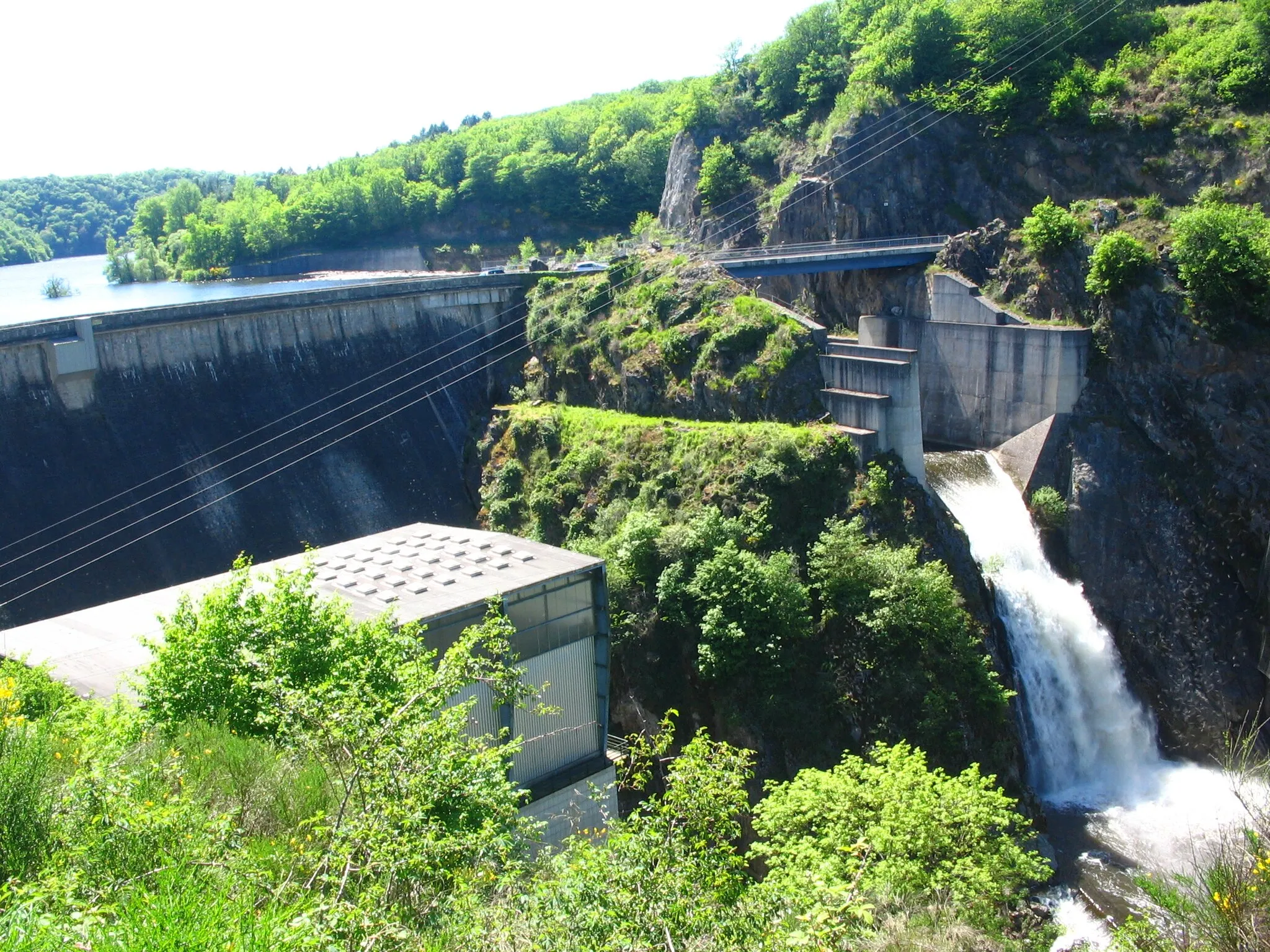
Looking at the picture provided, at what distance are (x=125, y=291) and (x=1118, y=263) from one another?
241ft

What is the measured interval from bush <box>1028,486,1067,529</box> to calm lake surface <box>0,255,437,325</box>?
4331 centimetres

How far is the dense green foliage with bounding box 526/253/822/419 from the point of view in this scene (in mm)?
33250

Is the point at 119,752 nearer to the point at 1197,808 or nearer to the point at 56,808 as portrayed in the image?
the point at 56,808

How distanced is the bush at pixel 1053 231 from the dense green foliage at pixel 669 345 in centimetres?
1020

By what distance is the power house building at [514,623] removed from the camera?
19.0 metres

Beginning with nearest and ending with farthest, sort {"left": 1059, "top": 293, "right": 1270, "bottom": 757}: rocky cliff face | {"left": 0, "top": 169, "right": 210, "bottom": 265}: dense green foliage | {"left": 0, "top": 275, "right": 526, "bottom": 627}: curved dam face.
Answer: {"left": 0, "top": 275, "right": 526, "bottom": 627}: curved dam face → {"left": 1059, "top": 293, "right": 1270, "bottom": 757}: rocky cliff face → {"left": 0, "top": 169, "right": 210, "bottom": 265}: dense green foliage

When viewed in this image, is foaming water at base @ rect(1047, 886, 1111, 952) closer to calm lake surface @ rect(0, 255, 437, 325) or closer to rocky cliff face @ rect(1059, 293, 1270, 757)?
rocky cliff face @ rect(1059, 293, 1270, 757)

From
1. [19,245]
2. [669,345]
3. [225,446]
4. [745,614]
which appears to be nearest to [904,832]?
[745,614]

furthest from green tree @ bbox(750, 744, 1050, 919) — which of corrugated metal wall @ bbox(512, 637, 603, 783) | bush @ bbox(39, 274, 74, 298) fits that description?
A: bush @ bbox(39, 274, 74, 298)

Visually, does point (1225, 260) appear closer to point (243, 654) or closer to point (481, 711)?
point (481, 711)

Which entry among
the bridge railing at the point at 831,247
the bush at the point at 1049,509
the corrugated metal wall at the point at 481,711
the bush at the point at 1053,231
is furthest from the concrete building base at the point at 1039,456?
the corrugated metal wall at the point at 481,711

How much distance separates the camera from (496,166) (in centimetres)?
8431

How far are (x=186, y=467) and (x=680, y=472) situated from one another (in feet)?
51.3

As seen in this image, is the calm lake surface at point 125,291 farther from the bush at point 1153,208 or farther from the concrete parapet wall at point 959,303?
the bush at point 1153,208
